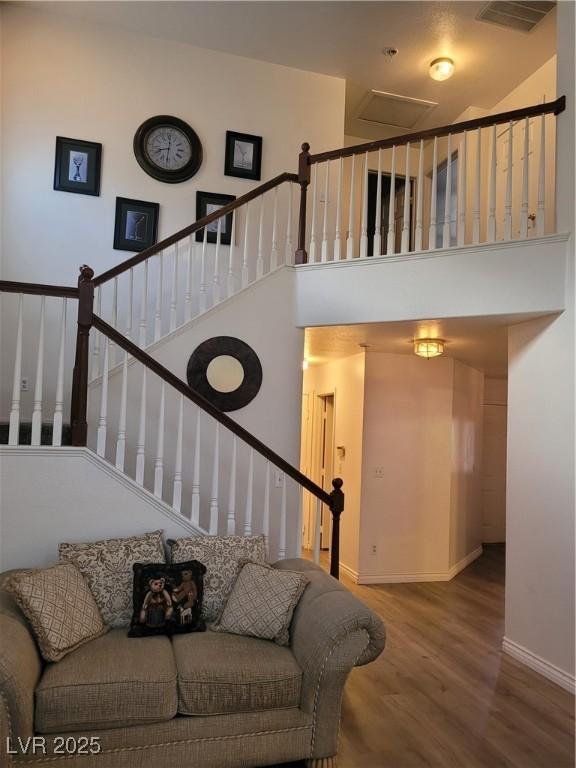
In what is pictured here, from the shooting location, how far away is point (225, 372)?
4285mm

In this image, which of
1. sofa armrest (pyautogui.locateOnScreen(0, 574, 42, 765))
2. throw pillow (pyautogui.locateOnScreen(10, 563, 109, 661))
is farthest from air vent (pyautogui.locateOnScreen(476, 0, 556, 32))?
sofa armrest (pyautogui.locateOnScreen(0, 574, 42, 765))

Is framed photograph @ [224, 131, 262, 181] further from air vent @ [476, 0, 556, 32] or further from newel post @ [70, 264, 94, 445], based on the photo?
newel post @ [70, 264, 94, 445]

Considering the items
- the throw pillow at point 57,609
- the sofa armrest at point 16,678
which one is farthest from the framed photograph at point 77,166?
the sofa armrest at point 16,678

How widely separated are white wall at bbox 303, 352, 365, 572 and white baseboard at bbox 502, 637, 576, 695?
6.21 ft

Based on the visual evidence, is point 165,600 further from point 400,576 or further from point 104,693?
point 400,576

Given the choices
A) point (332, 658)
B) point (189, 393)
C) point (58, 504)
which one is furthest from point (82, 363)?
point (332, 658)

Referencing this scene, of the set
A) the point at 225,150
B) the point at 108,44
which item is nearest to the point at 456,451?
the point at 225,150

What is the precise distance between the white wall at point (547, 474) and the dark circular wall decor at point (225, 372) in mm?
1963

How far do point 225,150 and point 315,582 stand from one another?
4.19 meters

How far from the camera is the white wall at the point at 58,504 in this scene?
9.85 ft

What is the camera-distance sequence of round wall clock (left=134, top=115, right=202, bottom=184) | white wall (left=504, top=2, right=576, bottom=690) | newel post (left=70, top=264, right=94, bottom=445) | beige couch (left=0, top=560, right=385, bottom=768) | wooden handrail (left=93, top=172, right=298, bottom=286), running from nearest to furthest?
beige couch (left=0, top=560, right=385, bottom=768) → newel post (left=70, top=264, right=94, bottom=445) → white wall (left=504, top=2, right=576, bottom=690) → wooden handrail (left=93, top=172, right=298, bottom=286) → round wall clock (left=134, top=115, right=202, bottom=184)

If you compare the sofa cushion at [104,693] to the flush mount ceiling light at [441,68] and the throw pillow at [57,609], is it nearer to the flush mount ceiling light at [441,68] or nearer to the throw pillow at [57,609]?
the throw pillow at [57,609]

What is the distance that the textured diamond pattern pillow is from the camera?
9.53 ft

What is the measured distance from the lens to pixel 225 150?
5.34 metres
